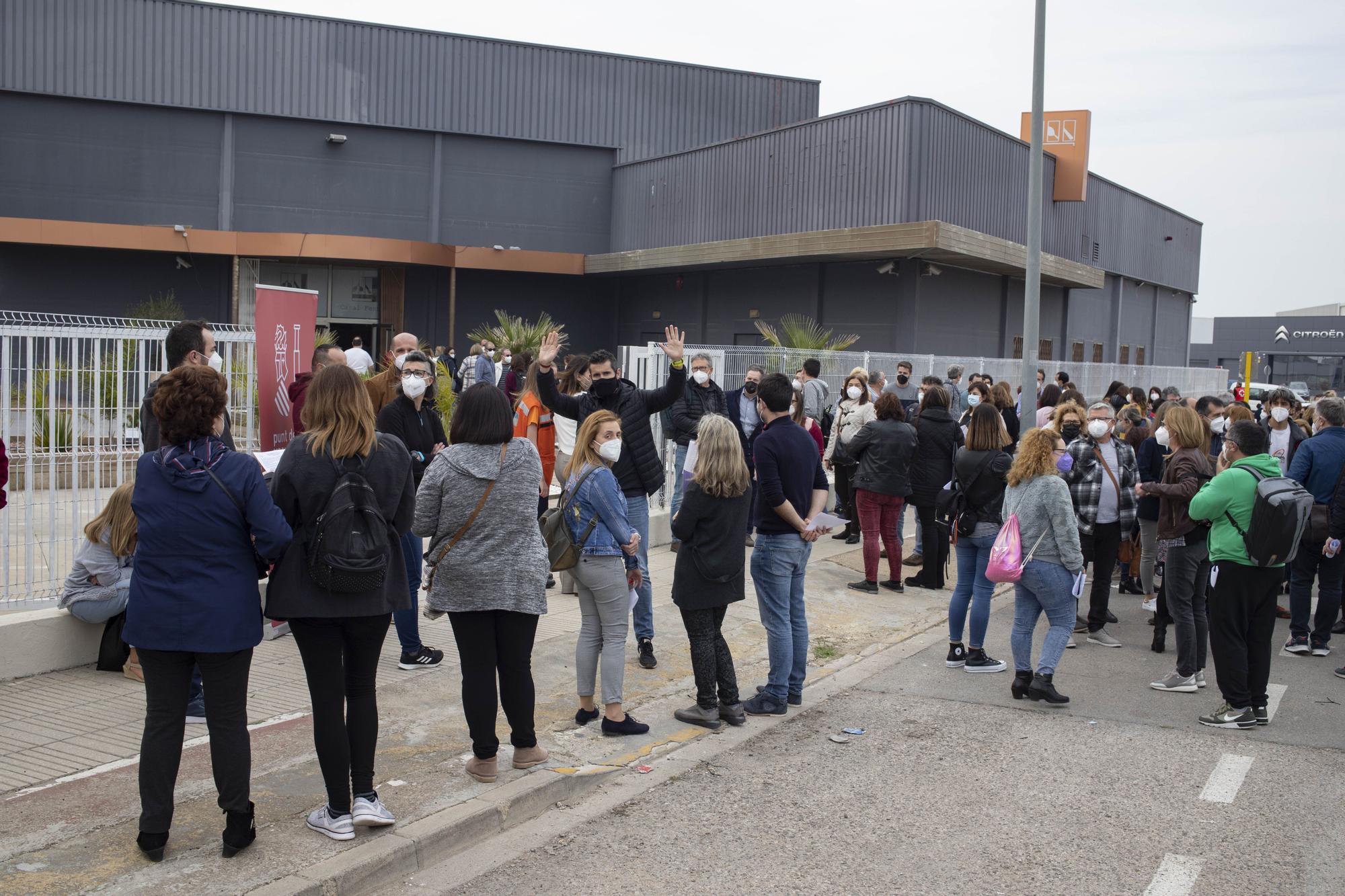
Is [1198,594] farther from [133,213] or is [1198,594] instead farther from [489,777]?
[133,213]

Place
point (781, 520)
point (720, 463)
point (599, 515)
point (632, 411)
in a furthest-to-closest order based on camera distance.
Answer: point (632, 411)
point (781, 520)
point (720, 463)
point (599, 515)

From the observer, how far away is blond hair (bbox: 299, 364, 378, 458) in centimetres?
452

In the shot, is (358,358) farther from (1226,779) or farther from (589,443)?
(1226,779)

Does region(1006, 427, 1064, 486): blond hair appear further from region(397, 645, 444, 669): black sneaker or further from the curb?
region(397, 645, 444, 669): black sneaker

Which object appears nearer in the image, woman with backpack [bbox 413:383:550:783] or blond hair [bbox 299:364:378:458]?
blond hair [bbox 299:364:378:458]

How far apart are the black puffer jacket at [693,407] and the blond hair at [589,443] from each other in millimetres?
4226

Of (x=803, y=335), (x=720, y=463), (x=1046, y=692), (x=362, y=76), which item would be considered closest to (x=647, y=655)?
(x=720, y=463)

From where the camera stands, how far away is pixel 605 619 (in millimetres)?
6145

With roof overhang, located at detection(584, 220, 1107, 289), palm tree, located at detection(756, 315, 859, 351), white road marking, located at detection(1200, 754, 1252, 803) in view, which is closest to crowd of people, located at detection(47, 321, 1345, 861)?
white road marking, located at detection(1200, 754, 1252, 803)

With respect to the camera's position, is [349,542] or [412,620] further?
[412,620]

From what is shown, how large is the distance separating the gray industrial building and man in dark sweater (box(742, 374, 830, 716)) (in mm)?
15877

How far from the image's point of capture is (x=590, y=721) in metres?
6.41

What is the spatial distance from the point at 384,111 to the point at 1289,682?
86.4ft

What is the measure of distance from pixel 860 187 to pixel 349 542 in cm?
1915
